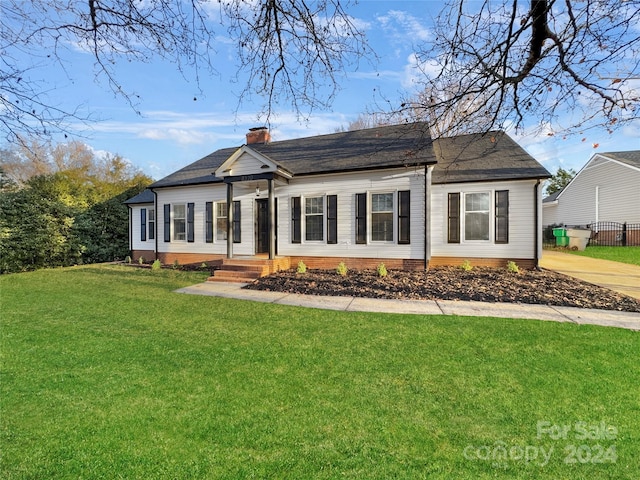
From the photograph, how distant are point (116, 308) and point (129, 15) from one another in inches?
213

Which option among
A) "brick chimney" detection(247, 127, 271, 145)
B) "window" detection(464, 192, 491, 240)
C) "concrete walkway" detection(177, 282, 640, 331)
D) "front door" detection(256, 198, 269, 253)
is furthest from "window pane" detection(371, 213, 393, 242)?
"brick chimney" detection(247, 127, 271, 145)

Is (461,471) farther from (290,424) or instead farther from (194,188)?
(194,188)

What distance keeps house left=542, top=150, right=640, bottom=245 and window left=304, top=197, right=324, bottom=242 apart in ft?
64.5

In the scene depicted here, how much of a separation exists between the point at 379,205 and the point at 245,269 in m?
5.16

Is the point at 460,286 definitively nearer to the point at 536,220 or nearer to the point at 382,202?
the point at 382,202

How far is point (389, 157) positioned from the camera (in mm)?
10789

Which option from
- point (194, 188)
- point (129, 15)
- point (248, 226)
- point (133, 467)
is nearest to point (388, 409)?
point (133, 467)

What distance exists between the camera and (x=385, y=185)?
34.9ft

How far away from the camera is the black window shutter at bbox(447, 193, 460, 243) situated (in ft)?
35.5

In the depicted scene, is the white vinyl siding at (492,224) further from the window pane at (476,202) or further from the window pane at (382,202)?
the window pane at (382,202)

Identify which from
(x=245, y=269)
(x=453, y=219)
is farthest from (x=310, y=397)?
(x=453, y=219)

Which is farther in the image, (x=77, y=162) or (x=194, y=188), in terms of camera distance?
(x=77, y=162)

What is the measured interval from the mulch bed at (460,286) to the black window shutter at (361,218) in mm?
1231

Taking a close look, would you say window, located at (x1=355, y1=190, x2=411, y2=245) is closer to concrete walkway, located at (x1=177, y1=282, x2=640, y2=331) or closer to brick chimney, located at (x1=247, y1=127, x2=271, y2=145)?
concrete walkway, located at (x1=177, y1=282, x2=640, y2=331)
